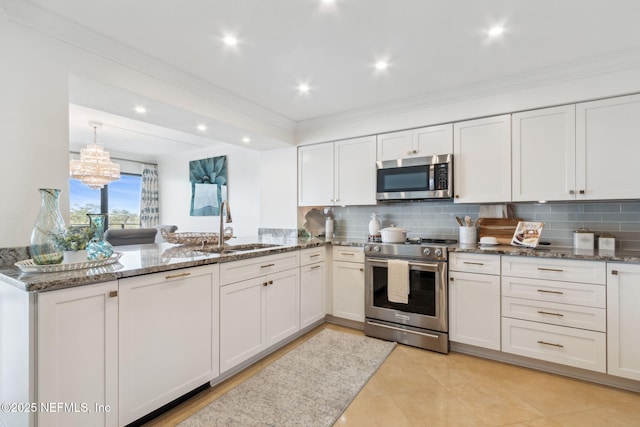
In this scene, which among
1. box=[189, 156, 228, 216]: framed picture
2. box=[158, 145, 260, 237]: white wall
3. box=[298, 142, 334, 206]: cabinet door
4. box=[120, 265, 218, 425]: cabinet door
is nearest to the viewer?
box=[120, 265, 218, 425]: cabinet door

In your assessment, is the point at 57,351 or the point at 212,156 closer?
the point at 57,351

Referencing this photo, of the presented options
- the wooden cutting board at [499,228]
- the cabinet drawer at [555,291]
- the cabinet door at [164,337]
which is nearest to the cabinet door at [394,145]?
the wooden cutting board at [499,228]

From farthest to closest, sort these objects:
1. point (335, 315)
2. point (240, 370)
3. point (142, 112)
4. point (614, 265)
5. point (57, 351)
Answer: point (335, 315) < point (142, 112) < point (240, 370) < point (614, 265) < point (57, 351)

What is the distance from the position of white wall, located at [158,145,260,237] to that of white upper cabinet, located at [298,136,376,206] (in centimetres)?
139

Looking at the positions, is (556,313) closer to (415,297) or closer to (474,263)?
(474,263)

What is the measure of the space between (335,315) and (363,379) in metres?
1.15

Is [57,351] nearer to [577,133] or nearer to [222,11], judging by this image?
[222,11]

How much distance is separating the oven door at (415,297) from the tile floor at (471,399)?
0.39 metres

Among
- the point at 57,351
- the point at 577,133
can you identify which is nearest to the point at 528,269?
the point at 577,133

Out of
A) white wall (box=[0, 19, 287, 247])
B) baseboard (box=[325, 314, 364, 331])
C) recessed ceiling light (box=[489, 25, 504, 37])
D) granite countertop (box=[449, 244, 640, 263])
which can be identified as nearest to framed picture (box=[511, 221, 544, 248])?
granite countertop (box=[449, 244, 640, 263])

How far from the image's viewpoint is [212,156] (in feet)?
18.4

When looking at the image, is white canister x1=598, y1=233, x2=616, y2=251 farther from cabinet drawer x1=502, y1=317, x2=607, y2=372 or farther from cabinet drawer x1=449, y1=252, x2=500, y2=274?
cabinet drawer x1=449, y1=252, x2=500, y2=274

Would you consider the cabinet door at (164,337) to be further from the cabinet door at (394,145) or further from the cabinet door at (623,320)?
the cabinet door at (623,320)

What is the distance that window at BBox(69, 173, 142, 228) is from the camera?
560 centimetres
